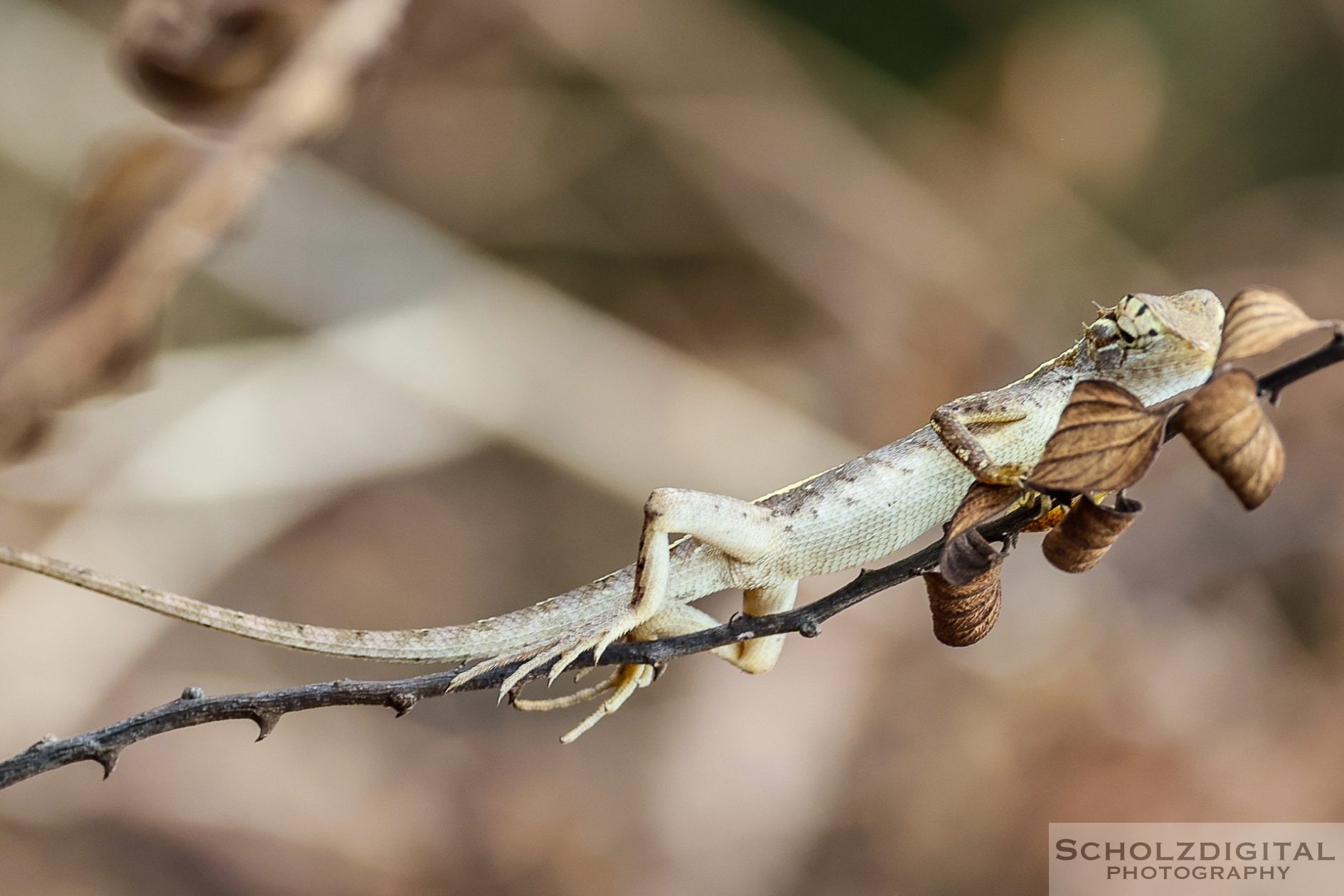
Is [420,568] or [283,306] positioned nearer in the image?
[283,306]

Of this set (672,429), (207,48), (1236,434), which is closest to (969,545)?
(1236,434)

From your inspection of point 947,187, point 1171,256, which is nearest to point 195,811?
point 947,187

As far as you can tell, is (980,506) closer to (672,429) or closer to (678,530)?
(678,530)

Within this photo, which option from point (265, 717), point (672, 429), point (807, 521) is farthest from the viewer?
point (672, 429)

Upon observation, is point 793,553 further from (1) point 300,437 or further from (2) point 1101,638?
(1) point 300,437

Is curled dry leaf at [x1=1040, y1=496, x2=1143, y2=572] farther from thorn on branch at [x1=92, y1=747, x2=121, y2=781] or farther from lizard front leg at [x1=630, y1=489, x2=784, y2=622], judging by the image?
thorn on branch at [x1=92, y1=747, x2=121, y2=781]

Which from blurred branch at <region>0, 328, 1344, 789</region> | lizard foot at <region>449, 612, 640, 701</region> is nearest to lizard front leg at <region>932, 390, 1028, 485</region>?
blurred branch at <region>0, 328, 1344, 789</region>
